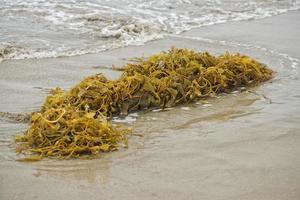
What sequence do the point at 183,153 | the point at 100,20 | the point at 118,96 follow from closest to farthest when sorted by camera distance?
the point at 183,153
the point at 118,96
the point at 100,20

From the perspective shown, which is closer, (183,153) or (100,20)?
(183,153)

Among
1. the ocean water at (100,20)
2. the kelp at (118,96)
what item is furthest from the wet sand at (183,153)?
the ocean water at (100,20)

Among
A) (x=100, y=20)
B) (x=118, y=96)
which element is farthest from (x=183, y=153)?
(x=100, y=20)

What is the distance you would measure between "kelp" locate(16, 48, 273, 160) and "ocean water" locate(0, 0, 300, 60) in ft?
5.02

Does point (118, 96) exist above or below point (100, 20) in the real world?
below

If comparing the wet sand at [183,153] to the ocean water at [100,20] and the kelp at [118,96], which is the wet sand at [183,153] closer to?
the kelp at [118,96]

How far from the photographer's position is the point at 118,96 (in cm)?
431

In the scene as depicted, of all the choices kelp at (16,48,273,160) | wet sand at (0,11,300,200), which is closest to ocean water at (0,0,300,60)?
wet sand at (0,11,300,200)

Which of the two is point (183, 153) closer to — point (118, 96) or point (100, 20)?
point (118, 96)

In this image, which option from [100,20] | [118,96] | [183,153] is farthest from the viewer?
[100,20]

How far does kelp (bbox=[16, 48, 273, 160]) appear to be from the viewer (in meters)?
3.46

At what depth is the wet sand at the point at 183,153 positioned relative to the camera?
2791 mm

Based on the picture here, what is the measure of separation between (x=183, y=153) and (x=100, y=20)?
5.90 meters

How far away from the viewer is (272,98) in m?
4.70
